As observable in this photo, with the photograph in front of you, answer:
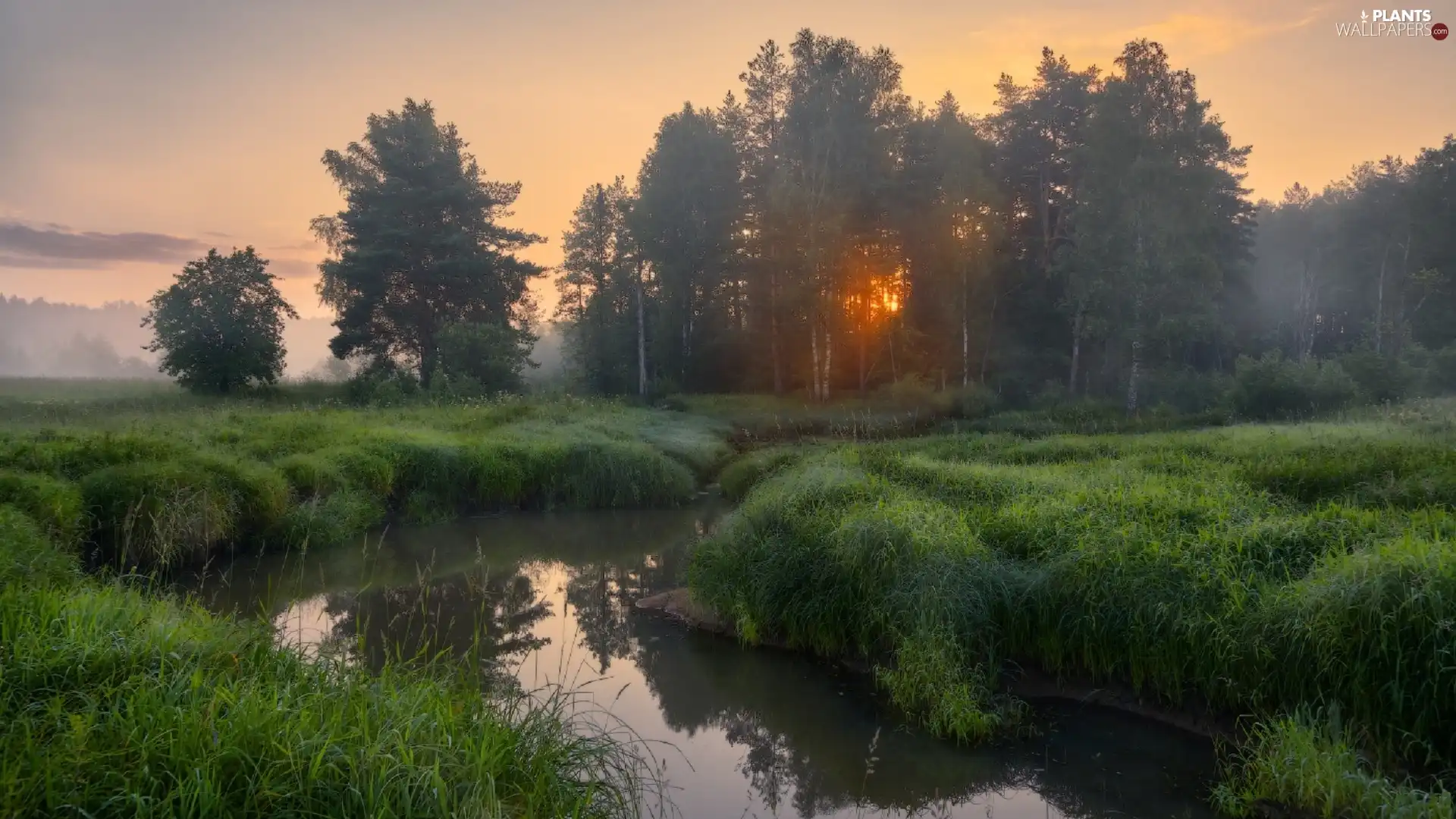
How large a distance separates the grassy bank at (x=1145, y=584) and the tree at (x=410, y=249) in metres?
28.1

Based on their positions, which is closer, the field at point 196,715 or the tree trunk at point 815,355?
the field at point 196,715

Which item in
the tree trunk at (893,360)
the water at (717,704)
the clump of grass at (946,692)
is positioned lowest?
the water at (717,704)

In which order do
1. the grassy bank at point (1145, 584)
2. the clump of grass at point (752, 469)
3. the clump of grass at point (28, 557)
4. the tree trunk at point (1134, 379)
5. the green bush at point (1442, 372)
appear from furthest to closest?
the tree trunk at point (1134, 379)
the green bush at point (1442, 372)
the clump of grass at point (752, 469)
the clump of grass at point (28, 557)
the grassy bank at point (1145, 584)

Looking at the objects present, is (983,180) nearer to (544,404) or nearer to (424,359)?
(544,404)

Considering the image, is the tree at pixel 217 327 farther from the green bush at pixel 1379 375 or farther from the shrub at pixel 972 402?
the green bush at pixel 1379 375

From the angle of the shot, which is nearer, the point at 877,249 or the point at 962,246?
the point at 962,246

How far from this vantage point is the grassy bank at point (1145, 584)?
5.87 m

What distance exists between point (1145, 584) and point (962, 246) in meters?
28.2

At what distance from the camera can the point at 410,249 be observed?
122 feet

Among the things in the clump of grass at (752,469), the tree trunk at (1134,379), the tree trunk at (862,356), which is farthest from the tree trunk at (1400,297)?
the clump of grass at (752,469)

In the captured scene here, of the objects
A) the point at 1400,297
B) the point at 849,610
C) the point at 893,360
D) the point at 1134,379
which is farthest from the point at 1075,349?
the point at 849,610

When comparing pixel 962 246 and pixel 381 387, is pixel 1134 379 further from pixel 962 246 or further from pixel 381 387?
pixel 381 387

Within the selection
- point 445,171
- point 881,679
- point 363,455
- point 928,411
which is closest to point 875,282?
point 928,411

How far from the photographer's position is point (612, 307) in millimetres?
44594
